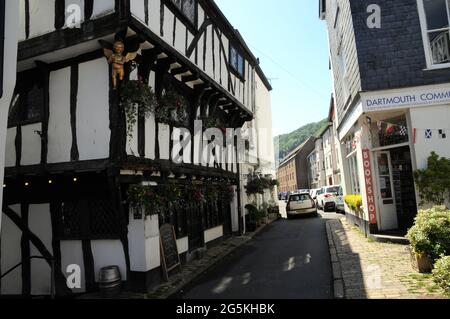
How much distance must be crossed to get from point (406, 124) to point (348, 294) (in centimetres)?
595

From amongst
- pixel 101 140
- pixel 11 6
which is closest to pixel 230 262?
pixel 101 140

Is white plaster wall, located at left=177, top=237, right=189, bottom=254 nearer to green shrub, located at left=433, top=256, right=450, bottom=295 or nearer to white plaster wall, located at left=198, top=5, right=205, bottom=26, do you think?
green shrub, located at left=433, top=256, right=450, bottom=295

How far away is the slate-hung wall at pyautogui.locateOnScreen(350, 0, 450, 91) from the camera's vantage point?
9.47m

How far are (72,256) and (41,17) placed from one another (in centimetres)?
559

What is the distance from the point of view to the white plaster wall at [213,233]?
38.9ft

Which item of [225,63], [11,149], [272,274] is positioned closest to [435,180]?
[272,274]

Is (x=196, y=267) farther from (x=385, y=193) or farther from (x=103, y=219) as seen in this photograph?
(x=385, y=193)

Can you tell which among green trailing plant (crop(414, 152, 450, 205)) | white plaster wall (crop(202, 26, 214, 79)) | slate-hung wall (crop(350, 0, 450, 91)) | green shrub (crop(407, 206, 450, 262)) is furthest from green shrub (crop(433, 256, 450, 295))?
white plaster wall (crop(202, 26, 214, 79))

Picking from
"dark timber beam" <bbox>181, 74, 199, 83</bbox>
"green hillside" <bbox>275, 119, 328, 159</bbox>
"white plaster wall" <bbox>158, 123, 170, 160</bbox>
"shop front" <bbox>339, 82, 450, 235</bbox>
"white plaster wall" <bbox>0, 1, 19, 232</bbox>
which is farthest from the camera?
"green hillside" <bbox>275, 119, 328, 159</bbox>

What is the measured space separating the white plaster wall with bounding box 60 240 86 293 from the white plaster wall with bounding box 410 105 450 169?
8.87 meters

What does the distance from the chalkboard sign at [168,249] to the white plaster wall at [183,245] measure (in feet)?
2.27

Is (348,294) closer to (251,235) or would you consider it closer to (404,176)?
(404,176)

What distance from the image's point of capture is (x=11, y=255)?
8.95m

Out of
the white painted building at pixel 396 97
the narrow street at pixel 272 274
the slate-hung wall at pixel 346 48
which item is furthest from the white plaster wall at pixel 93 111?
the slate-hung wall at pixel 346 48
